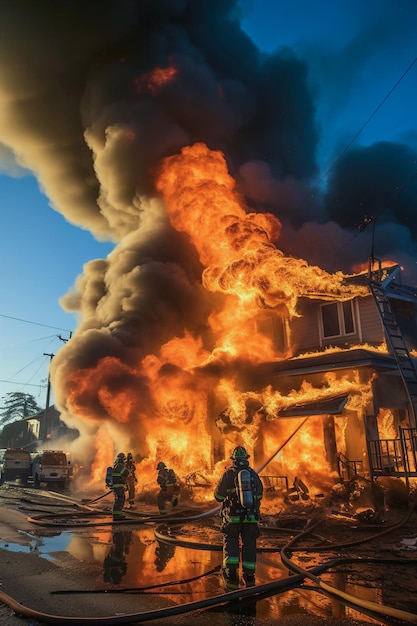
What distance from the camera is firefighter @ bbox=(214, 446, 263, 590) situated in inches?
241

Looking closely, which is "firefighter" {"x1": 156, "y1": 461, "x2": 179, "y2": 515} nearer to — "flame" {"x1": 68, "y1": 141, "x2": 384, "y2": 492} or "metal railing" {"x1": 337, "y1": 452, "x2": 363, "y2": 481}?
"flame" {"x1": 68, "y1": 141, "x2": 384, "y2": 492}

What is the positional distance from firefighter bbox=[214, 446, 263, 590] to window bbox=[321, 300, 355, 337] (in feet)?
32.0

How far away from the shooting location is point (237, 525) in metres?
6.43

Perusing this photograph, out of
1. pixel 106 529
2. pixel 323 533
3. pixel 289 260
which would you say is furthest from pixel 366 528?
pixel 289 260

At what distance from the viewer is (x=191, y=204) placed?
59.8ft

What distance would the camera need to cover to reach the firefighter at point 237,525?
20.1 ft

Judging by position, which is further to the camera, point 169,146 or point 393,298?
point 169,146

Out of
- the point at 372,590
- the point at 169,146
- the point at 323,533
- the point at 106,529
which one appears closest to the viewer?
the point at 372,590

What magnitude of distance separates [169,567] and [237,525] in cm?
160

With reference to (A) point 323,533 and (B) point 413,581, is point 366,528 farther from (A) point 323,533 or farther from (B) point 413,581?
(B) point 413,581

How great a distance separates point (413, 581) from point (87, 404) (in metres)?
14.3

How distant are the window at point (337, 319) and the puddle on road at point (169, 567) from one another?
26.5 feet

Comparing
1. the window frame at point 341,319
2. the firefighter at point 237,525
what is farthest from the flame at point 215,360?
the firefighter at point 237,525

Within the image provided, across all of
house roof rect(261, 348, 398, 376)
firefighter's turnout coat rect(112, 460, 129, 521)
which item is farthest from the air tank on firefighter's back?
house roof rect(261, 348, 398, 376)
